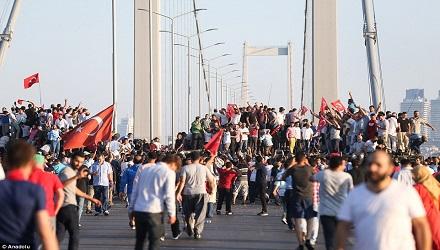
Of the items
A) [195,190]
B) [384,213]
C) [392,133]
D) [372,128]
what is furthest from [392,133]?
[384,213]

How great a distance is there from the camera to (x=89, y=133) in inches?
984

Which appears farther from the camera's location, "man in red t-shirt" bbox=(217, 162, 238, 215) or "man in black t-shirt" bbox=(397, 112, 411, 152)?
"man in black t-shirt" bbox=(397, 112, 411, 152)

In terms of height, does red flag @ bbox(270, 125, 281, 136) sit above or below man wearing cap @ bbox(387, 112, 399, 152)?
above

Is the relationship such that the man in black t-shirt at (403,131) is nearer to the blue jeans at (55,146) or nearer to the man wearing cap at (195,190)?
the blue jeans at (55,146)

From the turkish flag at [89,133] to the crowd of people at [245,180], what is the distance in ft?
1.71

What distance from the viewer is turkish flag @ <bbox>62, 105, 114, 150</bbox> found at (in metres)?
24.6

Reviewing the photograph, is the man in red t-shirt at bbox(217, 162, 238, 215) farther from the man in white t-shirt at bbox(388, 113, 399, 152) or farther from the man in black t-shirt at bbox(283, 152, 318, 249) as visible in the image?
the man in black t-shirt at bbox(283, 152, 318, 249)

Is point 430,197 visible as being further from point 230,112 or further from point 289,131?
point 230,112

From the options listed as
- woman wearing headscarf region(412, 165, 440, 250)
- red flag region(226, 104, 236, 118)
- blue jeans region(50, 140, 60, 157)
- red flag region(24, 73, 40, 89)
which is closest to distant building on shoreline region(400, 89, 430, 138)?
red flag region(226, 104, 236, 118)

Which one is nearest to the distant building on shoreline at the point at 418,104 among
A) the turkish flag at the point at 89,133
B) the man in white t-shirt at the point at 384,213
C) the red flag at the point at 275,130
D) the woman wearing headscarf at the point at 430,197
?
the red flag at the point at 275,130

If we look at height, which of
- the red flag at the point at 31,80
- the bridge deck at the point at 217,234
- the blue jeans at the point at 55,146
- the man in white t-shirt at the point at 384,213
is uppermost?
the red flag at the point at 31,80

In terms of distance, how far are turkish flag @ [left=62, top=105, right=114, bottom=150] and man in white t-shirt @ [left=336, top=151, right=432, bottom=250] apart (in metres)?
16.9

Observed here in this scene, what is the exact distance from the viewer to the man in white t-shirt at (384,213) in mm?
7762

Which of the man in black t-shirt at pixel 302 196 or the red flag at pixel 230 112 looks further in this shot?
the red flag at pixel 230 112
